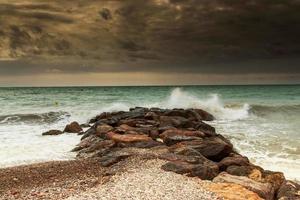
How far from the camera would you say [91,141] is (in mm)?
15312

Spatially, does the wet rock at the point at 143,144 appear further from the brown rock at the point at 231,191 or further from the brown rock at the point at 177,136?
the brown rock at the point at 231,191

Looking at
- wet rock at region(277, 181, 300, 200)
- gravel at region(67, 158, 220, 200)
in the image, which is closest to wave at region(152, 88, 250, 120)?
wet rock at region(277, 181, 300, 200)

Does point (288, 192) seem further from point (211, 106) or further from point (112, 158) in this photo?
point (211, 106)

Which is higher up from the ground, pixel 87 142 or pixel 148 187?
pixel 148 187

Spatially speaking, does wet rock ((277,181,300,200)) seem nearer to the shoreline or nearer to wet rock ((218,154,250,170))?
the shoreline

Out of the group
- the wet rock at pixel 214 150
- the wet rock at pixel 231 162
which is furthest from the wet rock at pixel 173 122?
the wet rock at pixel 231 162

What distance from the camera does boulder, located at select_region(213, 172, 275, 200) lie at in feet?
28.5

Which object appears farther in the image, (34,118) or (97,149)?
(34,118)

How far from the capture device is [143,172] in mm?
9875

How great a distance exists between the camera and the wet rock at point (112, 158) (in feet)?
37.7

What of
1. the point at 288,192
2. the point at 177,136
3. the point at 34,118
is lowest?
the point at 34,118

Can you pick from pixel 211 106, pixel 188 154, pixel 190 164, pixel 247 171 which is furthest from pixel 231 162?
pixel 211 106

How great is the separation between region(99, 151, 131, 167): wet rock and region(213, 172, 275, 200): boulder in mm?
3165

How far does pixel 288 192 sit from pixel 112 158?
4.90 meters
